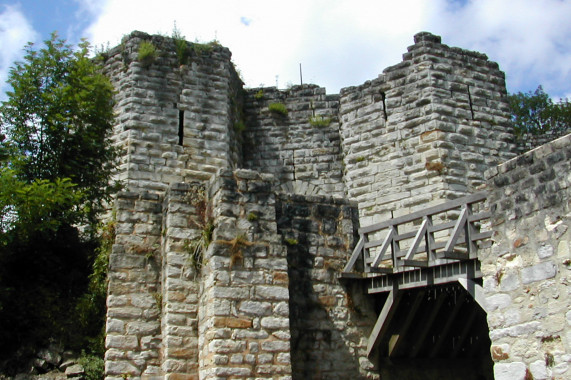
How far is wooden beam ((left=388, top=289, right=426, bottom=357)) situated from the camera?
30.5ft

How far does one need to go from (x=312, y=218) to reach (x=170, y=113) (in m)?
5.19

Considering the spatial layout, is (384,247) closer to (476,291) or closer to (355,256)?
(355,256)

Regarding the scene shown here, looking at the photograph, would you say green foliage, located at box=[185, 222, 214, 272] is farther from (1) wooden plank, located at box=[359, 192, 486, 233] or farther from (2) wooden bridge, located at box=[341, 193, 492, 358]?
(1) wooden plank, located at box=[359, 192, 486, 233]

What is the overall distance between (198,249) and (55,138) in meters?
4.66

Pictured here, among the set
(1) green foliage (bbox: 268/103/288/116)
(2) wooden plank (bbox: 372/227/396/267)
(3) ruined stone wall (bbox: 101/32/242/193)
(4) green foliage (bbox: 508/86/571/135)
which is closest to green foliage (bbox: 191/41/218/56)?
(3) ruined stone wall (bbox: 101/32/242/193)

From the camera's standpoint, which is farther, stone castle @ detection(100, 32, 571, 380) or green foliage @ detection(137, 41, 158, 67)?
green foliage @ detection(137, 41, 158, 67)

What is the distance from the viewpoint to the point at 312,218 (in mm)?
9789

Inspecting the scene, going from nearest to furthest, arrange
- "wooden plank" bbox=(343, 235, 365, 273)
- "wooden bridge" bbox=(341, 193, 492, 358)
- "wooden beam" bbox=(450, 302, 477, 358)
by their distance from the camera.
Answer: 1. "wooden bridge" bbox=(341, 193, 492, 358)
2. "wooden plank" bbox=(343, 235, 365, 273)
3. "wooden beam" bbox=(450, 302, 477, 358)

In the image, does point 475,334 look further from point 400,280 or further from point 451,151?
point 451,151

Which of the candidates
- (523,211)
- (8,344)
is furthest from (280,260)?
(8,344)

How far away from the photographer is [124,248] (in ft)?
30.2

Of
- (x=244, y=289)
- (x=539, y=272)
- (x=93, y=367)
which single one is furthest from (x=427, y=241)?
(x=93, y=367)

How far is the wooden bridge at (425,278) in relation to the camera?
26.8 ft

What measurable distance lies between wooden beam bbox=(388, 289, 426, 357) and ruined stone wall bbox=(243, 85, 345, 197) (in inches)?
208
